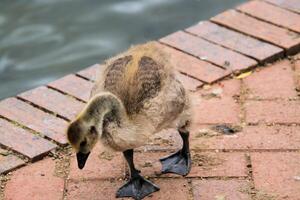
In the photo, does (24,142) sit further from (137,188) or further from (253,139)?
(253,139)

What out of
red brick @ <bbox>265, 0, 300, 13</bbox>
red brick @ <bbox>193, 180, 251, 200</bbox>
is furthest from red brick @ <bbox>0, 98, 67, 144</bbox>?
red brick @ <bbox>265, 0, 300, 13</bbox>

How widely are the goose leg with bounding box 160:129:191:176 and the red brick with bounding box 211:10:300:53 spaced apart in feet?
4.16

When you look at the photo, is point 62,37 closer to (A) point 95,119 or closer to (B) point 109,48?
(B) point 109,48

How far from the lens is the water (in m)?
5.91

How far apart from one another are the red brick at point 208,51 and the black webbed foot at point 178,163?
3.25ft

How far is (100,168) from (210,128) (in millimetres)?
703

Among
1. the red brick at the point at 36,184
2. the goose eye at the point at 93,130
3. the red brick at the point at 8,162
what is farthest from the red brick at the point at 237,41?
the goose eye at the point at 93,130

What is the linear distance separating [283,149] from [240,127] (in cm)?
31

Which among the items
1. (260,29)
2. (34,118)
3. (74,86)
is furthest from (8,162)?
(260,29)

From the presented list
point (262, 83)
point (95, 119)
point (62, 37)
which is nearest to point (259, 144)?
point (262, 83)

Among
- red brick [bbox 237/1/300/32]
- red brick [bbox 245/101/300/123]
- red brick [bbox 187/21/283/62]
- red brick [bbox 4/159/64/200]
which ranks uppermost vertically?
red brick [bbox 237/1/300/32]

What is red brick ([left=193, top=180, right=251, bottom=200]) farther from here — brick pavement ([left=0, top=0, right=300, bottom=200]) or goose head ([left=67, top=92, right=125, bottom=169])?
goose head ([left=67, top=92, right=125, bottom=169])

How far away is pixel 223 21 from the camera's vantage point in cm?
595

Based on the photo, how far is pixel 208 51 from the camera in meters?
5.62
